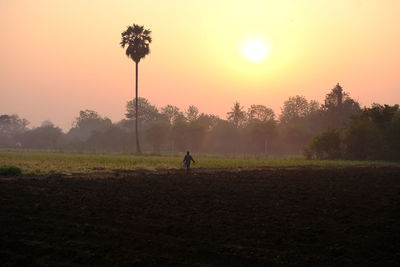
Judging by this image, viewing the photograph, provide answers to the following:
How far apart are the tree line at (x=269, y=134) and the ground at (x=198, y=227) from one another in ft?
158

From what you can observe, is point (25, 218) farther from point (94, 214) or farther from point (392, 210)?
point (392, 210)

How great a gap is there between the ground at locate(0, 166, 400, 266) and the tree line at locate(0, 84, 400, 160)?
158ft

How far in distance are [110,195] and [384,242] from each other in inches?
454

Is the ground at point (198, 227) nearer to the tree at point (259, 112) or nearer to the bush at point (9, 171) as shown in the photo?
the bush at point (9, 171)

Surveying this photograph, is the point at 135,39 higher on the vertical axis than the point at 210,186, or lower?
higher

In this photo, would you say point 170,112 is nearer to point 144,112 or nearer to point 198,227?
point 144,112

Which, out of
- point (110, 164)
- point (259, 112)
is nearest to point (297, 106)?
point (259, 112)

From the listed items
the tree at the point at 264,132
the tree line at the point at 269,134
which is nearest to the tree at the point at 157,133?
the tree line at the point at 269,134

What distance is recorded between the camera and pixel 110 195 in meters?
18.8

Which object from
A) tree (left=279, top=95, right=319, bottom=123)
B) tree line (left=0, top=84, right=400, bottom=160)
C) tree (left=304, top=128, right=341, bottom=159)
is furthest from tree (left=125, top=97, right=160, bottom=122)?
tree (left=304, top=128, right=341, bottom=159)

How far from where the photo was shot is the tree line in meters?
66.3

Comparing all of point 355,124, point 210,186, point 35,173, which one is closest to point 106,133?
point 355,124

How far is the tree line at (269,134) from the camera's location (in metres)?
66.3

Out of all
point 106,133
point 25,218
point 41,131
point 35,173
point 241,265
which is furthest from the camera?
point 41,131
